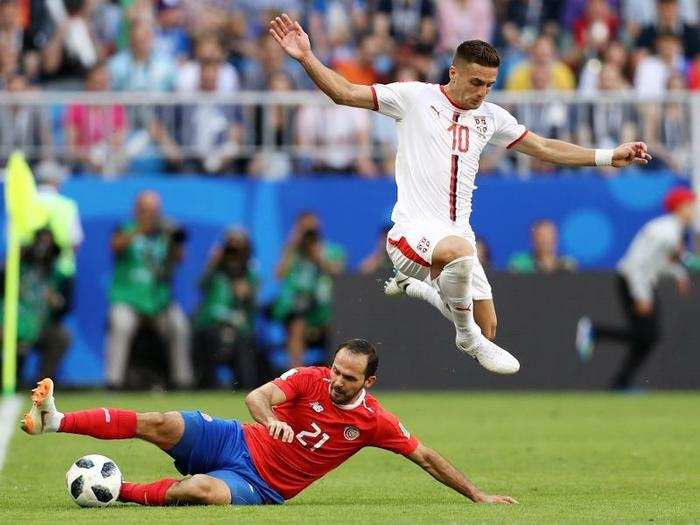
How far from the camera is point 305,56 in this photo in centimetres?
1112

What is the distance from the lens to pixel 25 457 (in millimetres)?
14703

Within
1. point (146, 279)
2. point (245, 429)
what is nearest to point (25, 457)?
point (245, 429)

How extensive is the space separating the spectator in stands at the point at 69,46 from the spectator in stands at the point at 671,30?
7.85 m

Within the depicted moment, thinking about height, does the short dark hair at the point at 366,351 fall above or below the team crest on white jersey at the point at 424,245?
below

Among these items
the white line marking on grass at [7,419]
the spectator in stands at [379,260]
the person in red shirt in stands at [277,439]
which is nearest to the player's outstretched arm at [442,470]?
the person in red shirt in stands at [277,439]

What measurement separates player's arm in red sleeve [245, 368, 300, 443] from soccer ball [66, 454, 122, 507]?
1.06m

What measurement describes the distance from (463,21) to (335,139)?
3012 millimetres

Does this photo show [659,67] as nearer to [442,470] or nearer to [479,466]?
[479,466]

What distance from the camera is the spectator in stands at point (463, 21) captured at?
2430 centimetres

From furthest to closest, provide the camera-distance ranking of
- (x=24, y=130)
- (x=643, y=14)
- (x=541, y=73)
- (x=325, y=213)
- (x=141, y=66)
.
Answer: (x=643, y=14)
(x=325, y=213)
(x=541, y=73)
(x=141, y=66)
(x=24, y=130)

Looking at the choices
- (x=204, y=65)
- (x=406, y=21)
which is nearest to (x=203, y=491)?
(x=204, y=65)

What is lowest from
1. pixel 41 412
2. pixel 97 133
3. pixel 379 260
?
pixel 379 260

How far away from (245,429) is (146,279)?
1088 centimetres

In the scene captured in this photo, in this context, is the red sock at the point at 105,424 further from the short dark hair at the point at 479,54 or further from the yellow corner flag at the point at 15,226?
the yellow corner flag at the point at 15,226
